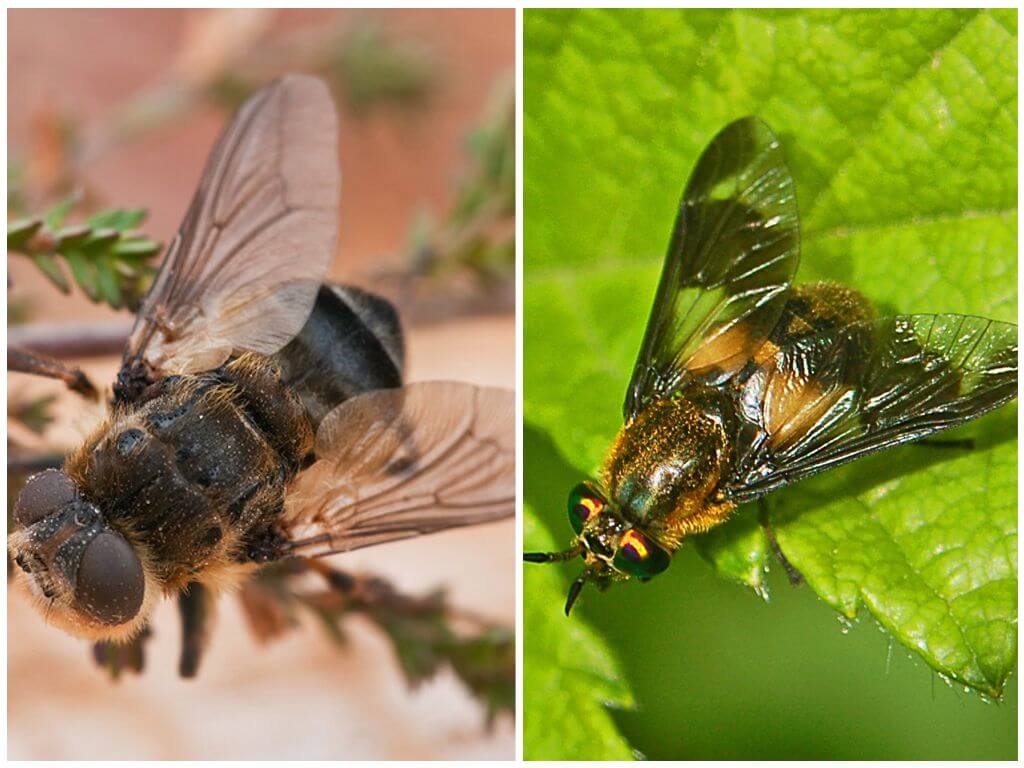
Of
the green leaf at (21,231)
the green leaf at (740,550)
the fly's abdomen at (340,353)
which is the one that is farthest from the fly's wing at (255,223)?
the green leaf at (740,550)

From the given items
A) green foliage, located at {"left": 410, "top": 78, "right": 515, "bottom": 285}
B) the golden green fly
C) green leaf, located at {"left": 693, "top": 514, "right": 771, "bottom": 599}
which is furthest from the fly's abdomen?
green foliage, located at {"left": 410, "top": 78, "right": 515, "bottom": 285}

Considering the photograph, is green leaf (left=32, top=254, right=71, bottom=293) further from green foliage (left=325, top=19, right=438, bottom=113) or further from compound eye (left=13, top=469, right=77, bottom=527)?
green foliage (left=325, top=19, right=438, bottom=113)

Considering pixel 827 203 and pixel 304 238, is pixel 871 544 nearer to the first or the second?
pixel 827 203

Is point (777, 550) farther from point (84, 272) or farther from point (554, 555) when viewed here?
point (84, 272)

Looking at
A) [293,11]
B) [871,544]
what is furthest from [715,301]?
[293,11]

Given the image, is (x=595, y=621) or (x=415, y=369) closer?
(x=595, y=621)

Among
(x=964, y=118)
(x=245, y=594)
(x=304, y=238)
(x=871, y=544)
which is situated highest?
(x=964, y=118)
